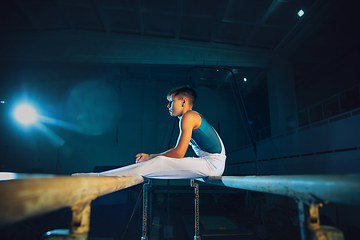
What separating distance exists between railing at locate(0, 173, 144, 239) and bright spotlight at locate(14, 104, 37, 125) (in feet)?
41.3

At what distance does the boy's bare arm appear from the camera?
187 cm

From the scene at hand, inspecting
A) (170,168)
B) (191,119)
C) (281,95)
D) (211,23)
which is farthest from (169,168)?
(281,95)

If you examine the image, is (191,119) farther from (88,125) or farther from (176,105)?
(88,125)

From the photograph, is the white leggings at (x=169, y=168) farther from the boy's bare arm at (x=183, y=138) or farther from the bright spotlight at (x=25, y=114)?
the bright spotlight at (x=25, y=114)

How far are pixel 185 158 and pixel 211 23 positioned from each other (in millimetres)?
6958

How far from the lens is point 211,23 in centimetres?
749

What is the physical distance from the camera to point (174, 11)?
22.9 ft

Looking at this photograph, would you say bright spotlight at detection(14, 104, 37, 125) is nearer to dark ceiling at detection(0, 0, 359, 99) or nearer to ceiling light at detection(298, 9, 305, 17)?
dark ceiling at detection(0, 0, 359, 99)

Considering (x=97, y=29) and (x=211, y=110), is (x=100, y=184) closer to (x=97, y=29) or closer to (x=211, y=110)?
(x=97, y=29)

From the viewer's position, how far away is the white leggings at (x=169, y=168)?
5.23 ft

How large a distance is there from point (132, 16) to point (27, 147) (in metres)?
8.55

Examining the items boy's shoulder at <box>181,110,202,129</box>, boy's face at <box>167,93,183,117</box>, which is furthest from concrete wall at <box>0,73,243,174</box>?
boy's shoulder at <box>181,110,202,129</box>

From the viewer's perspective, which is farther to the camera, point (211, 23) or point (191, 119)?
point (211, 23)

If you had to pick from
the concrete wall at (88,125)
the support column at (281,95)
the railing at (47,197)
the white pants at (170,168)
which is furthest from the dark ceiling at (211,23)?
the railing at (47,197)
